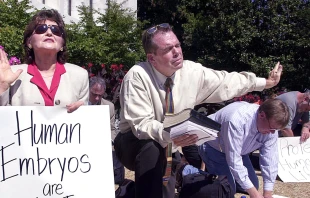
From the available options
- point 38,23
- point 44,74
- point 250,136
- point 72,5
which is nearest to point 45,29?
point 38,23

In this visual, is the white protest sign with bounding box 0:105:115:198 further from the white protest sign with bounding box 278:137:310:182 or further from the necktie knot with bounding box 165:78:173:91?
the white protest sign with bounding box 278:137:310:182

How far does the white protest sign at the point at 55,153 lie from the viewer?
8.86 ft

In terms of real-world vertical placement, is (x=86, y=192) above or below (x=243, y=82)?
below

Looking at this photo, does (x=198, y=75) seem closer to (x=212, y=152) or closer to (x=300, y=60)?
(x=212, y=152)

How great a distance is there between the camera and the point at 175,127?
277cm

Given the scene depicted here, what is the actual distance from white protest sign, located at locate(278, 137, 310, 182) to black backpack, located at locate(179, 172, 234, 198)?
251 centimetres

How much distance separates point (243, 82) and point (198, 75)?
1.12 feet

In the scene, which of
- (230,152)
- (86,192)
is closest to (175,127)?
(86,192)

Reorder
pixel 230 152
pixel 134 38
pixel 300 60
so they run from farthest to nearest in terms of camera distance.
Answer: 1. pixel 300 60
2. pixel 134 38
3. pixel 230 152

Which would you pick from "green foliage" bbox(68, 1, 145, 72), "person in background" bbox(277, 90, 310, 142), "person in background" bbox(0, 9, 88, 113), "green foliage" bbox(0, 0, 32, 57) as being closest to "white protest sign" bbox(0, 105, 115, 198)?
"person in background" bbox(0, 9, 88, 113)

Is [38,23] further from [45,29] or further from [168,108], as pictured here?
[168,108]

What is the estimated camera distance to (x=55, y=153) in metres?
2.78

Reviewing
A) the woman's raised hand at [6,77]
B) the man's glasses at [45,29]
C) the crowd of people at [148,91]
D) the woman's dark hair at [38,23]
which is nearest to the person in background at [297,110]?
the crowd of people at [148,91]

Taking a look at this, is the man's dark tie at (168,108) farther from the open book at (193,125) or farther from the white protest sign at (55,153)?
the white protest sign at (55,153)
